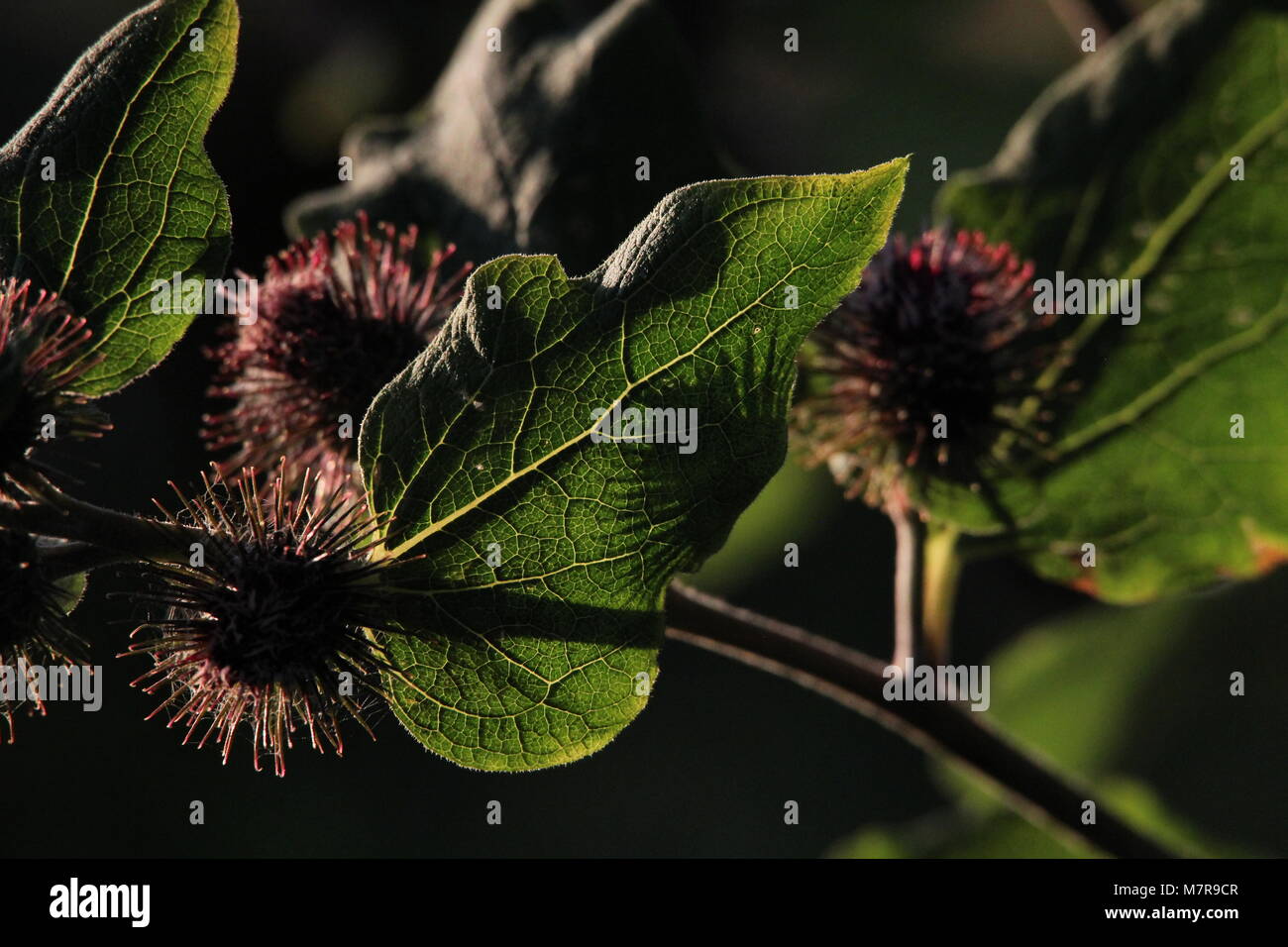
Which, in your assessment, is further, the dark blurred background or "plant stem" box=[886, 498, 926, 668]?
the dark blurred background

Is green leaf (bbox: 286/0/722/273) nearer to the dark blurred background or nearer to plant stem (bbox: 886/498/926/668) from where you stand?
plant stem (bbox: 886/498/926/668)

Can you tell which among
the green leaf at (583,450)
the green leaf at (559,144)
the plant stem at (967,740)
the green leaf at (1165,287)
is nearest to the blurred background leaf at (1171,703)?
the green leaf at (1165,287)

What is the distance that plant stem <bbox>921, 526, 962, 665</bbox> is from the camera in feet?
6.82

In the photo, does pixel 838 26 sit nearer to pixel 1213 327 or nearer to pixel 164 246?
pixel 1213 327

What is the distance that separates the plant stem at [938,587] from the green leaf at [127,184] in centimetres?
121

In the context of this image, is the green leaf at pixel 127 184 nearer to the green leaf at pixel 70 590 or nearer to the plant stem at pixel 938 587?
the green leaf at pixel 70 590

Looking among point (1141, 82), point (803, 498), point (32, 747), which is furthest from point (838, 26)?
point (32, 747)

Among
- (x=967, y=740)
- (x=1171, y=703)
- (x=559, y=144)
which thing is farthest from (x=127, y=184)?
(x=1171, y=703)

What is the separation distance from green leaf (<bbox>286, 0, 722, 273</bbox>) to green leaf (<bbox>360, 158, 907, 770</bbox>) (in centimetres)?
67

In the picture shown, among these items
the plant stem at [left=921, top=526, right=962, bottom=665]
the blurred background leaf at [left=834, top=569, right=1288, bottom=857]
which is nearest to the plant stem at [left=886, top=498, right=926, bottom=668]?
the plant stem at [left=921, top=526, right=962, bottom=665]

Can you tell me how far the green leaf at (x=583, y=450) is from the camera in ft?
4.17

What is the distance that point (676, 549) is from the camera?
4.54 feet

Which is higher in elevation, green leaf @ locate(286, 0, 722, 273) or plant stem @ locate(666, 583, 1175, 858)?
green leaf @ locate(286, 0, 722, 273)

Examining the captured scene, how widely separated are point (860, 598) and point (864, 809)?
2.37ft
